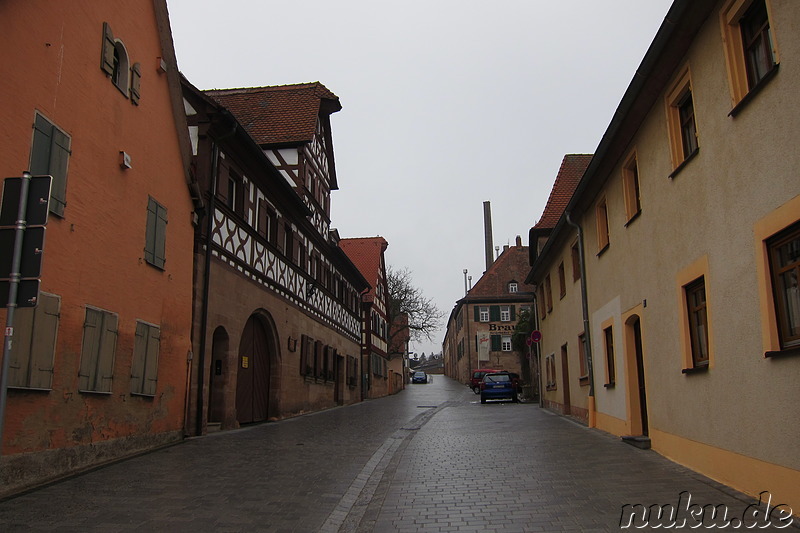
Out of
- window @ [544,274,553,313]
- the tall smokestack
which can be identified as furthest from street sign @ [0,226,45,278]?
the tall smokestack

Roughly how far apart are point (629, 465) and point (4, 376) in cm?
795

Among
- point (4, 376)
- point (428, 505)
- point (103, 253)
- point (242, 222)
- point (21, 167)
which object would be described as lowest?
point (428, 505)

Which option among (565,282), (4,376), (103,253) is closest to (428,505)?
(4,376)

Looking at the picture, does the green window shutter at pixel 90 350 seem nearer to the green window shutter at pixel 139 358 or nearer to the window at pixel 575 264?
the green window shutter at pixel 139 358

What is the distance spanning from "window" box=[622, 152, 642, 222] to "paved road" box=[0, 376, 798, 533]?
425 centimetres

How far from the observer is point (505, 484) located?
848cm

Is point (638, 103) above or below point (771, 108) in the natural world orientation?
above

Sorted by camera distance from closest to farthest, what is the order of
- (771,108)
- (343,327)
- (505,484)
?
(771,108) → (505,484) → (343,327)

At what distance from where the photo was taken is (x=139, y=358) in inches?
465

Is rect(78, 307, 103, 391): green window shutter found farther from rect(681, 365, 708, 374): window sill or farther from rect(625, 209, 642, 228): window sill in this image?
rect(625, 209, 642, 228): window sill

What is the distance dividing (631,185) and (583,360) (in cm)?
673

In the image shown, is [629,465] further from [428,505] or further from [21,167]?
[21,167]

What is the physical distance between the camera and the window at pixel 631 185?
1227 centimetres

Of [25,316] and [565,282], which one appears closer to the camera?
[25,316]
